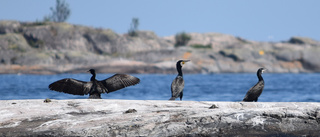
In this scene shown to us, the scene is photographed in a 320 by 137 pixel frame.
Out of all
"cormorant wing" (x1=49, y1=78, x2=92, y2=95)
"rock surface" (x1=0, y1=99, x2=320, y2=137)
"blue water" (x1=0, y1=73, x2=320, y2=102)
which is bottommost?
"blue water" (x1=0, y1=73, x2=320, y2=102)

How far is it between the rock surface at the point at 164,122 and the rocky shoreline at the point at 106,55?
67698mm

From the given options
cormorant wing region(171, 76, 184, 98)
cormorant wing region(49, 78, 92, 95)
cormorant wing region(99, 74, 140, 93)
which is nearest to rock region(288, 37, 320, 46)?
cormorant wing region(171, 76, 184, 98)

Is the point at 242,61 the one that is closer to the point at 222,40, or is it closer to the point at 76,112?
the point at 222,40

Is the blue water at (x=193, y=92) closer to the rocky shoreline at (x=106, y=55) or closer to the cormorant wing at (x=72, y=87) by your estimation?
the cormorant wing at (x=72, y=87)

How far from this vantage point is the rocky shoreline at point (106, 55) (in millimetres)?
77812

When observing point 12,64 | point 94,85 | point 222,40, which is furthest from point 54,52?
point 94,85

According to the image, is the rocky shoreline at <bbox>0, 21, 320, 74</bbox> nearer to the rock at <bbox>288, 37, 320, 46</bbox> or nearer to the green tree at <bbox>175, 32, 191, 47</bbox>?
the green tree at <bbox>175, 32, 191, 47</bbox>

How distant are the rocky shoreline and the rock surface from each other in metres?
67.7

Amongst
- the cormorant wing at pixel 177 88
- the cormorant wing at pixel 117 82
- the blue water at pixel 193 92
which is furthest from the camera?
the blue water at pixel 193 92

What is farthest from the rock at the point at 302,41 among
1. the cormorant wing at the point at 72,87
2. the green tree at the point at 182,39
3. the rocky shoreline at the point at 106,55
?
the cormorant wing at the point at 72,87

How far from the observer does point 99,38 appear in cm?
9794

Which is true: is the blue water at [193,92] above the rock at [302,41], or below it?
below

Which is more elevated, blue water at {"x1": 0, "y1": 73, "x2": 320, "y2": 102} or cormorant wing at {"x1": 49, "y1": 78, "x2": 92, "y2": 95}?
cormorant wing at {"x1": 49, "y1": 78, "x2": 92, "y2": 95}

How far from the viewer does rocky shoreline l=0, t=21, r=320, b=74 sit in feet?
255
